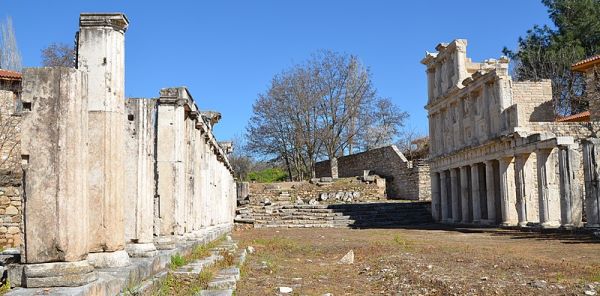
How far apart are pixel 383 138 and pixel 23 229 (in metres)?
43.0

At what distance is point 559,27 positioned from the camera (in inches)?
1714

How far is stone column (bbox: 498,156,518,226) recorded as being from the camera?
23.7m

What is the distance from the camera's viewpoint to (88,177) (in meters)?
6.14

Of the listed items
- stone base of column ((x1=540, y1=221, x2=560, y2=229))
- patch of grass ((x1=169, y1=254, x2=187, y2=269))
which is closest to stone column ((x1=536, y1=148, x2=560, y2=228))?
stone base of column ((x1=540, y1=221, x2=560, y2=229))

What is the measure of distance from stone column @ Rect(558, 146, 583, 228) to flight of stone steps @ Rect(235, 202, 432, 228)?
10.8 meters

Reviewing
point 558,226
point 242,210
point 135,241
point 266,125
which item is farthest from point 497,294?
point 266,125

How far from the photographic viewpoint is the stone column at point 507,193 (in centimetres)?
2373

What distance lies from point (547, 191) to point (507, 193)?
2.91 m

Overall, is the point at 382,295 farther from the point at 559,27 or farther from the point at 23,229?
the point at 559,27

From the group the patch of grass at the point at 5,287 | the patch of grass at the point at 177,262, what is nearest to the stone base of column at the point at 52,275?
the patch of grass at the point at 5,287

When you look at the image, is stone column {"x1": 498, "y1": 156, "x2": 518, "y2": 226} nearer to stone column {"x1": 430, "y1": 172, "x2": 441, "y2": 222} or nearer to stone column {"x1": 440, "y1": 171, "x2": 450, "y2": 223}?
stone column {"x1": 440, "y1": 171, "x2": 450, "y2": 223}

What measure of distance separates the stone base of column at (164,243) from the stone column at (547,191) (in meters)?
15.8

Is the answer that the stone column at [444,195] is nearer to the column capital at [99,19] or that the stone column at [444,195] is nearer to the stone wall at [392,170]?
the stone wall at [392,170]

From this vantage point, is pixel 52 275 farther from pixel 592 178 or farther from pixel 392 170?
pixel 392 170
